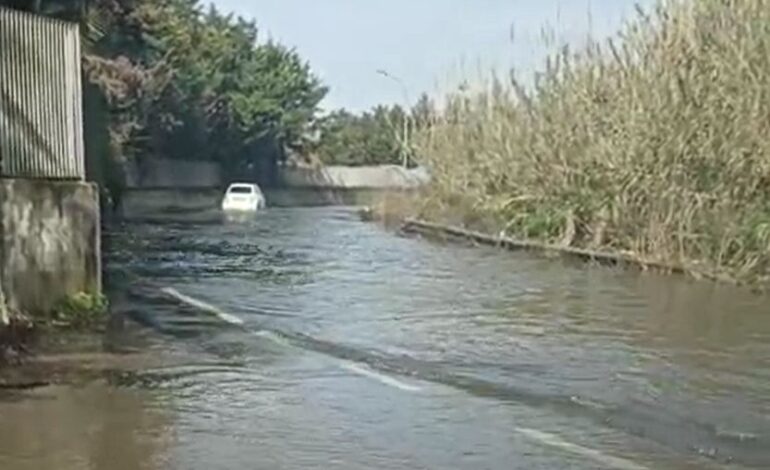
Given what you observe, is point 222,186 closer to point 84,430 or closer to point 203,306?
point 203,306

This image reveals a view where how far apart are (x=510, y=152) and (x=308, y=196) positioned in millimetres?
50776

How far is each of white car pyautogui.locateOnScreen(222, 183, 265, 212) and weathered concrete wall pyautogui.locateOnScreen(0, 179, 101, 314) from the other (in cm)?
4544

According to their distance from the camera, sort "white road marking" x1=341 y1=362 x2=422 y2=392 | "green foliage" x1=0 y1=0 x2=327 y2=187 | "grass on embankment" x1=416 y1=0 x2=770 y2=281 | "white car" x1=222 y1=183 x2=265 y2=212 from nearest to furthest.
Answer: "white road marking" x1=341 y1=362 x2=422 y2=392 → "grass on embankment" x1=416 y1=0 x2=770 y2=281 → "green foliage" x1=0 y1=0 x2=327 y2=187 → "white car" x1=222 y1=183 x2=265 y2=212

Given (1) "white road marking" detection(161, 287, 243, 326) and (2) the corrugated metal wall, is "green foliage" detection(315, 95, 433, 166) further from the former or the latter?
(2) the corrugated metal wall

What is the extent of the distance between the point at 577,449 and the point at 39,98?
8.42m

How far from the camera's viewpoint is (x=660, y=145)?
26453 mm

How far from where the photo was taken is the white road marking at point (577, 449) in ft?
30.0

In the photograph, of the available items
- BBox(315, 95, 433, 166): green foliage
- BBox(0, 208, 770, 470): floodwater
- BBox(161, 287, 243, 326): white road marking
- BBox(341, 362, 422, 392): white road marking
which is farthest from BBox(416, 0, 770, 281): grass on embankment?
BBox(315, 95, 433, 166): green foliage

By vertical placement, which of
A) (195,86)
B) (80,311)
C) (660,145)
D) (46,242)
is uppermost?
(195,86)

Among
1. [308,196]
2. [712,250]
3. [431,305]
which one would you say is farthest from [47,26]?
[308,196]

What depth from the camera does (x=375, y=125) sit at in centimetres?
10344

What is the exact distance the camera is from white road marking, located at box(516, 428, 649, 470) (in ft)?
30.0

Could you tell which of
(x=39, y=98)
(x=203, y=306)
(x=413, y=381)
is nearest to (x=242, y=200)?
(x=203, y=306)

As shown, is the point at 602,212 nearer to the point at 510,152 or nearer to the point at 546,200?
the point at 546,200
